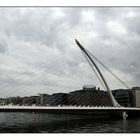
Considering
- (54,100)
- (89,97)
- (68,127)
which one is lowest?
(68,127)

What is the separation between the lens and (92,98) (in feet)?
354

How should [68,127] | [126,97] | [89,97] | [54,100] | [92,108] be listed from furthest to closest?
[54,100], [89,97], [126,97], [92,108], [68,127]

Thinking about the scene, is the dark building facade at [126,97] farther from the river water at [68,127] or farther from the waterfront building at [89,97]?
the river water at [68,127]

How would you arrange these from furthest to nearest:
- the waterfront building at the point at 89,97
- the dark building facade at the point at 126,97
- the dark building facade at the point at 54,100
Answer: the dark building facade at the point at 54,100, the dark building facade at the point at 126,97, the waterfront building at the point at 89,97

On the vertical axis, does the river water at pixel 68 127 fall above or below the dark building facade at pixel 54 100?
below

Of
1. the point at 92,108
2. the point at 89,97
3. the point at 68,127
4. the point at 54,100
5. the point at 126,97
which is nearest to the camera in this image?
the point at 68,127

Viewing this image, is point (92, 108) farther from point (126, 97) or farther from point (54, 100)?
point (54, 100)

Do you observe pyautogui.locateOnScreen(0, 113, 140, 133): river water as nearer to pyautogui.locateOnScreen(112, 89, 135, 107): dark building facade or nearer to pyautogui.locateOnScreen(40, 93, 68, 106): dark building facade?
pyautogui.locateOnScreen(112, 89, 135, 107): dark building facade

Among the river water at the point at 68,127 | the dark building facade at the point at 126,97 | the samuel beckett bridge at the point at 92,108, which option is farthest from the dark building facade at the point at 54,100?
the river water at the point at 68,127

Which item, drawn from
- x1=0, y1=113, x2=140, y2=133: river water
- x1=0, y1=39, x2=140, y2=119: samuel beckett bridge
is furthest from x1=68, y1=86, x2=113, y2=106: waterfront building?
x1=0, y1=113, x2=140, y2=133: river water

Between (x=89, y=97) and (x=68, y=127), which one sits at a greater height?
(x=89, y=97)

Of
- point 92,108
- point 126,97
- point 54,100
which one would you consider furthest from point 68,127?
point 54,100
